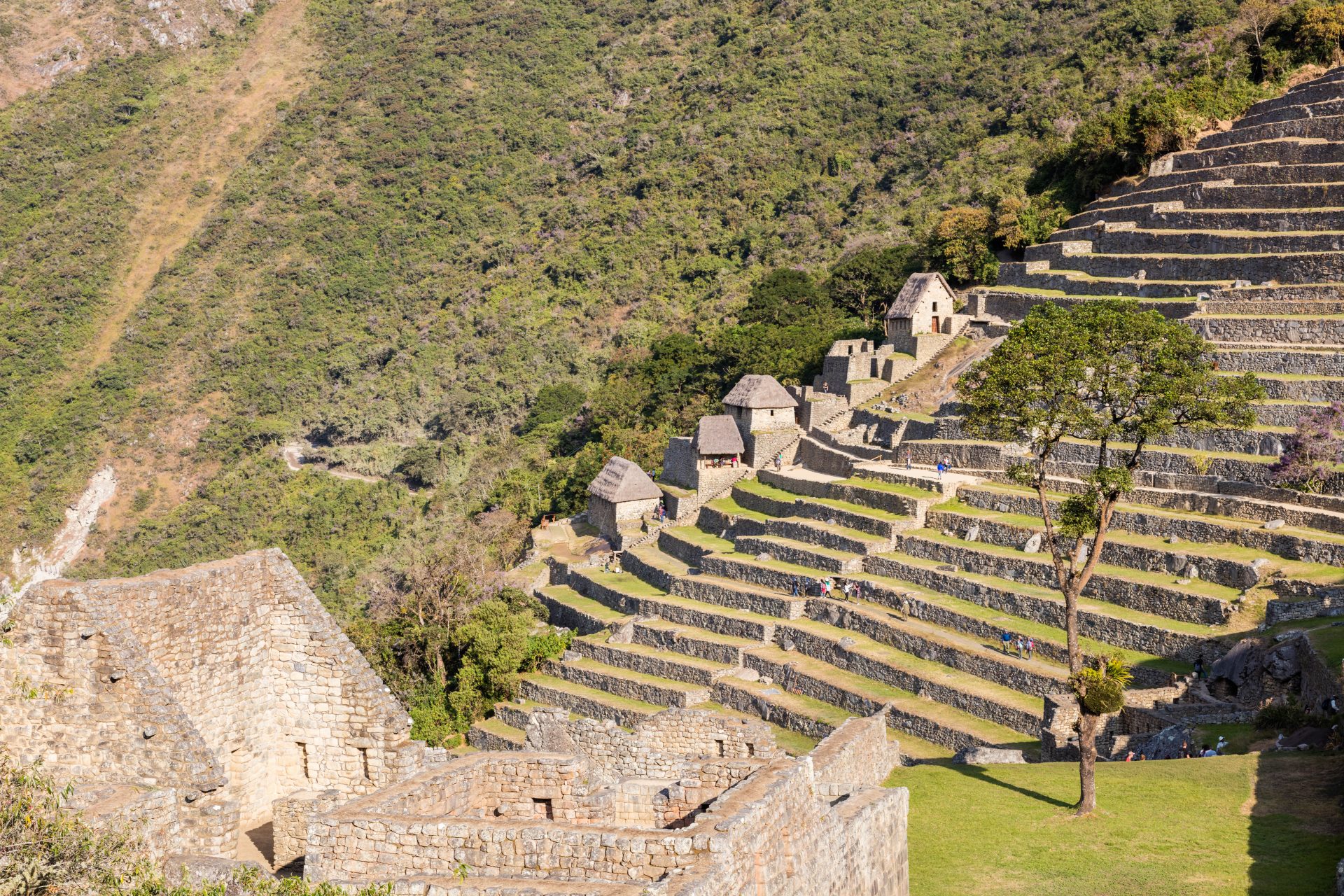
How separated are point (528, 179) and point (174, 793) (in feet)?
265

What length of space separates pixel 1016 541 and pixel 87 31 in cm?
9265

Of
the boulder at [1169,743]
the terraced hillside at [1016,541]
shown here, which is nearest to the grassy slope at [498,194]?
the terraced hillside at [1016,541]

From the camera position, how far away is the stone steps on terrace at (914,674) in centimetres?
2120

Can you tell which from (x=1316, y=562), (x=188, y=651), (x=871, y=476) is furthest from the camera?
(x=871, y=476)

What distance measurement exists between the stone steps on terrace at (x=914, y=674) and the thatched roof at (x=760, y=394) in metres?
→ 11.3

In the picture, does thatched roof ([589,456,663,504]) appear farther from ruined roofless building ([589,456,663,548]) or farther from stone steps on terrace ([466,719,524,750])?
stone steps on terrace ([466,719,524,750])

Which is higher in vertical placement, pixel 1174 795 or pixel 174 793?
pixel 174 793

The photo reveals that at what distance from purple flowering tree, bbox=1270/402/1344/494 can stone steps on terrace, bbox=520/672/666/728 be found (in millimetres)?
12194

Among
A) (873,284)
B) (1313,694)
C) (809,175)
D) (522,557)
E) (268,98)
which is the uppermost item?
(268,98)

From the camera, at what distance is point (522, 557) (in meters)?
42.4

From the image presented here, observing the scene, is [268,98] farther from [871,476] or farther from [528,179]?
[871,476]

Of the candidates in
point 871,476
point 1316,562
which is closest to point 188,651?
point 1316,562

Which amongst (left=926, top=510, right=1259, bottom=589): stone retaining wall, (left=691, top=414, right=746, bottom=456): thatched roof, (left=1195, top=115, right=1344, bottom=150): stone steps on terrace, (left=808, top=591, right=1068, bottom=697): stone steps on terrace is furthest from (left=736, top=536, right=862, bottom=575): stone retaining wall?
(left=1195, top=115, right=1344, bottom=150): stone steps on terrace

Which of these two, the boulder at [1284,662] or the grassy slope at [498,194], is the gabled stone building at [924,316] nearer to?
the grassy slope at [498,194]
